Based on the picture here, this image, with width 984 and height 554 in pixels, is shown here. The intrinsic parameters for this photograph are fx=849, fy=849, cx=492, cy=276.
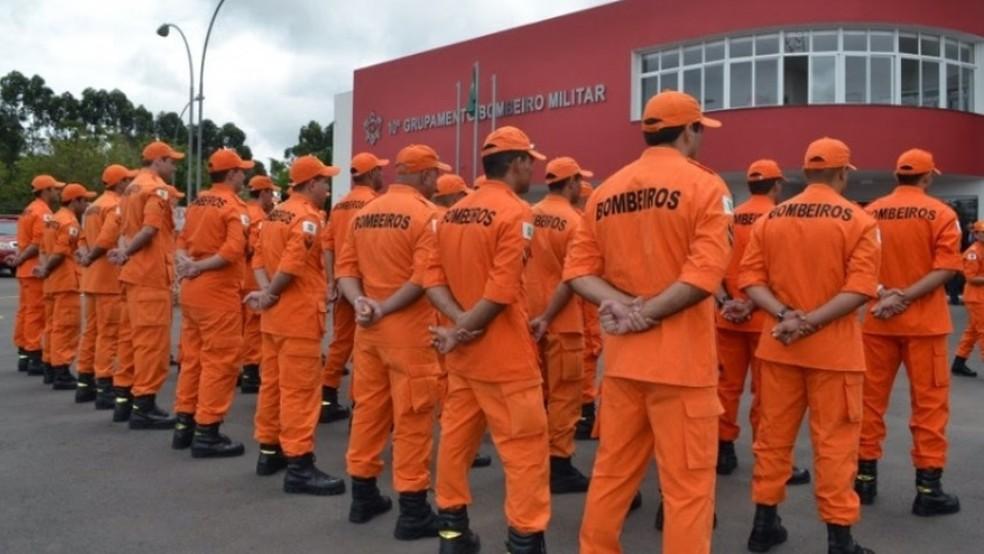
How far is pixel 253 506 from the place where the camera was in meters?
Result: 5.35

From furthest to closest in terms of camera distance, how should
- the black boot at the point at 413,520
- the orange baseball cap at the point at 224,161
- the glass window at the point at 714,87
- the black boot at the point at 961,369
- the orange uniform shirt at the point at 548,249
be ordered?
the glass window at the point at 714,87 → the black boot at the point at 961,369 → the orange baseball cap at the point at 224,161 → the orange uniform shirt at the point at 548,249 → the black boot at the point at 413,520

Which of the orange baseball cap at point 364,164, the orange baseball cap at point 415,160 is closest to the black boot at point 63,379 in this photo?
the orange baseball cap at point 364,164

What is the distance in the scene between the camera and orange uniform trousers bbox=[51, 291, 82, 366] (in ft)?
31.1

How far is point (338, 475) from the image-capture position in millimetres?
6125

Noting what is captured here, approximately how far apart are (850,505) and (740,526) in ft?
2.84

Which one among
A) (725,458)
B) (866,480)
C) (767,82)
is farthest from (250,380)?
(767,82)

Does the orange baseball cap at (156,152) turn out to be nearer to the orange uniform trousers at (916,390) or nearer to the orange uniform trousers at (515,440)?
the orange uniform trousers at (515,440)

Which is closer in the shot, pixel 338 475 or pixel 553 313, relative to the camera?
pixel 553 313

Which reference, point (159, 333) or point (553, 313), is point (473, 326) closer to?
point (553, 313)

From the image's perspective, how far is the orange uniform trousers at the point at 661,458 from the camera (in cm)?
338

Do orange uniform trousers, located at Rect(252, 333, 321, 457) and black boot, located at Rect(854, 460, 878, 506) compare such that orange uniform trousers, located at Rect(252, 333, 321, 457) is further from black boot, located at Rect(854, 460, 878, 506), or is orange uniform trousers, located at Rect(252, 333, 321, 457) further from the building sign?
the building sign

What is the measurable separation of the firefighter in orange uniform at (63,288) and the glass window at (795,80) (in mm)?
18848

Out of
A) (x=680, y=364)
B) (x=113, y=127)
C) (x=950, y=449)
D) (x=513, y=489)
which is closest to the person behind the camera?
(x=680, y=364)

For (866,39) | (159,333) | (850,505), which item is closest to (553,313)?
(850,505)
